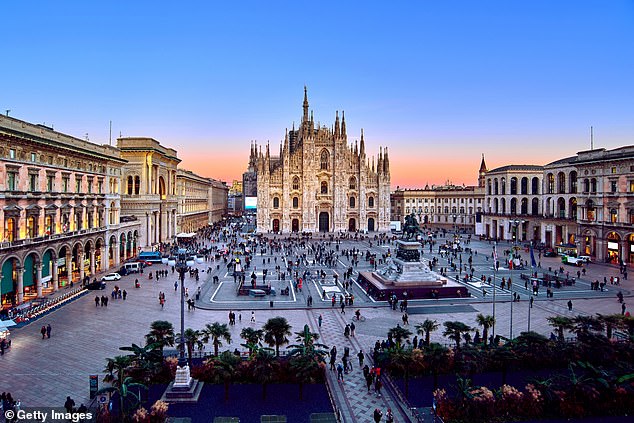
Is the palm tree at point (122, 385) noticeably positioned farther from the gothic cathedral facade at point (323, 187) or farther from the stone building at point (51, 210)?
the gothic cathedral facade at point (323, 187)

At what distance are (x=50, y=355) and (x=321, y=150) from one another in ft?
229

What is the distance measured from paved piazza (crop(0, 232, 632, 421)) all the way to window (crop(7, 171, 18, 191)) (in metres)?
8.66

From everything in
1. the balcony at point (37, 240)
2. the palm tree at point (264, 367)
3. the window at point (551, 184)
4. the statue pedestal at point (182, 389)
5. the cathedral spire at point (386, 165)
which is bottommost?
the statue pedestal at point (182, 389)

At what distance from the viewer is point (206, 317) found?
27.2m

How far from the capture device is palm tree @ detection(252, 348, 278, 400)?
624 inches

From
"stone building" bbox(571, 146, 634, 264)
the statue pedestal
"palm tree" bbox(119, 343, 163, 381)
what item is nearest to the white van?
"palm tree" bbox(119, 343, 163, 381)

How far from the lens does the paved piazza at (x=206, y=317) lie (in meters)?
17.4

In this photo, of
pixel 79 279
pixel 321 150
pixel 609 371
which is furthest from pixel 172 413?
pixel 321 150

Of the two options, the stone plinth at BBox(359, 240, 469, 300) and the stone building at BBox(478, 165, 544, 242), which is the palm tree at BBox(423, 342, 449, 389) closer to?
the stone plinth at BBox(359, 240, 469, 300)

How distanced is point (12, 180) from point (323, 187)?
205ft

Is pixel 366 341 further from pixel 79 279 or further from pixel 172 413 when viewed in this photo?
pixel 79 279

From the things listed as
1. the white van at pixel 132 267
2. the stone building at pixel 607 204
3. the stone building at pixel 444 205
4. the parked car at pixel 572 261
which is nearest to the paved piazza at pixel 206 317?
the white van at pixel 132 267

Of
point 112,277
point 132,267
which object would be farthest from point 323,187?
point 112,277

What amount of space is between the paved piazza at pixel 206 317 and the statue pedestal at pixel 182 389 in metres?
3.09
